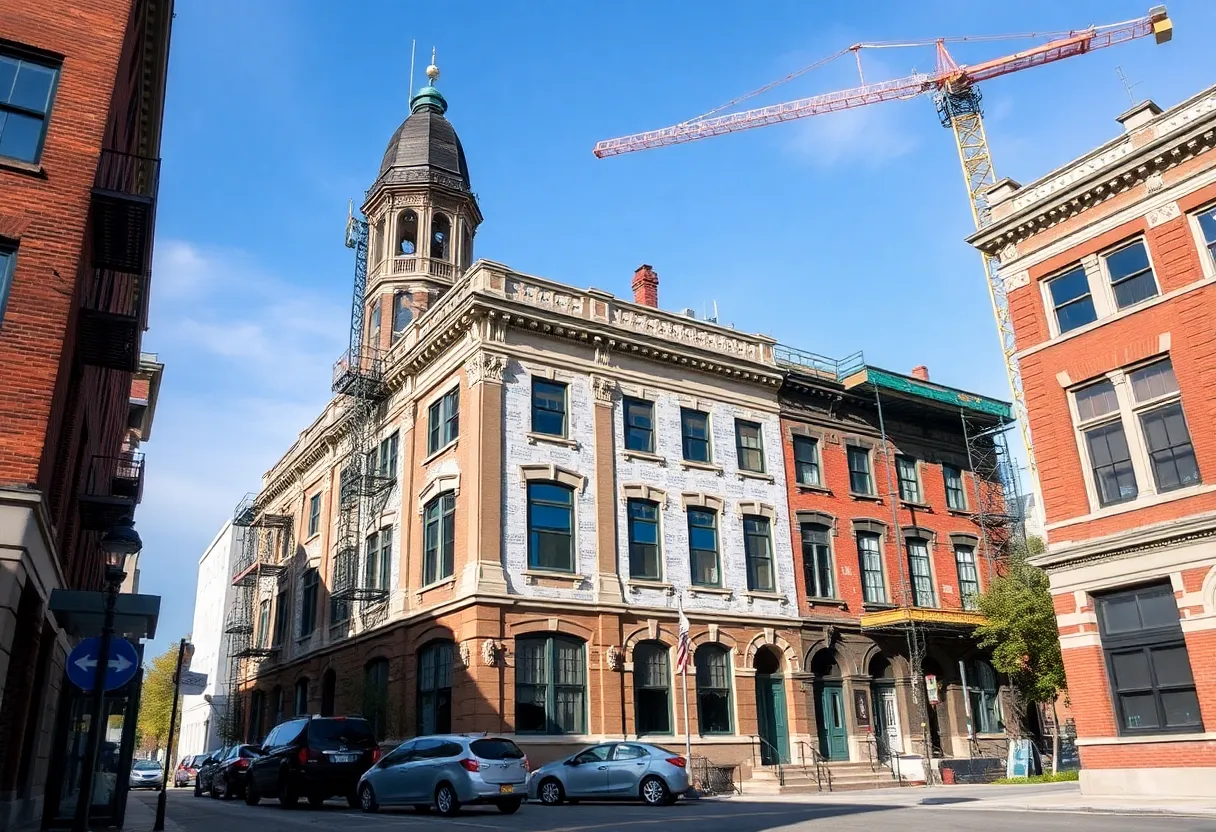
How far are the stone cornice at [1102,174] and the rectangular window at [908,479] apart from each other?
13.1 meters

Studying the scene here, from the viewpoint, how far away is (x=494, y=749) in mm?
18172

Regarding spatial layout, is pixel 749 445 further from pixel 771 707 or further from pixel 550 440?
pixel 771 707

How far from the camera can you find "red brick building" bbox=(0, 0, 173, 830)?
12.7 meters

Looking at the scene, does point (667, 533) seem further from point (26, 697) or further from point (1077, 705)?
point (26, 697)

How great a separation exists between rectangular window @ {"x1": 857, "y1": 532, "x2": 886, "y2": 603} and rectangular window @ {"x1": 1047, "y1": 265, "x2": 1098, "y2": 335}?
13.2 metres

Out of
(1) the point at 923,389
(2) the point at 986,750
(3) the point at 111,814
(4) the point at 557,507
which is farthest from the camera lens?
(1) the point at 923,389

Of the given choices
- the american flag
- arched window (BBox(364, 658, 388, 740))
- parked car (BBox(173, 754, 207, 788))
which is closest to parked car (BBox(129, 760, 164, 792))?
parked car (BBox(173, 754, 207, 788))

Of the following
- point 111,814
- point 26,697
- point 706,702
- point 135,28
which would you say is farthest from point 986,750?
point 135,28

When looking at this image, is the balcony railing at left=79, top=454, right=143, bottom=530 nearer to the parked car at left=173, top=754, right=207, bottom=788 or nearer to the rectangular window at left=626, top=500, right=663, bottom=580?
the rectangular window at left=626, top=500, right=663, bottom=580

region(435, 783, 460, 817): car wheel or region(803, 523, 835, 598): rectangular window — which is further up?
region(803, 523, 835, 598): rectangular window

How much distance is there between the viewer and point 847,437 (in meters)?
35.4

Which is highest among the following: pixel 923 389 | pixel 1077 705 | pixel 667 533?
pixel 923 389

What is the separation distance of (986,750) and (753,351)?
1655 centimetres

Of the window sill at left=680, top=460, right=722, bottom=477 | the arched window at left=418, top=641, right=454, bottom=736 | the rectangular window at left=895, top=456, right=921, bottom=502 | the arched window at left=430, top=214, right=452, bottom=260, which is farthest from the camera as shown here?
the arched window at left=430, top=214, right=452, bottom=260
